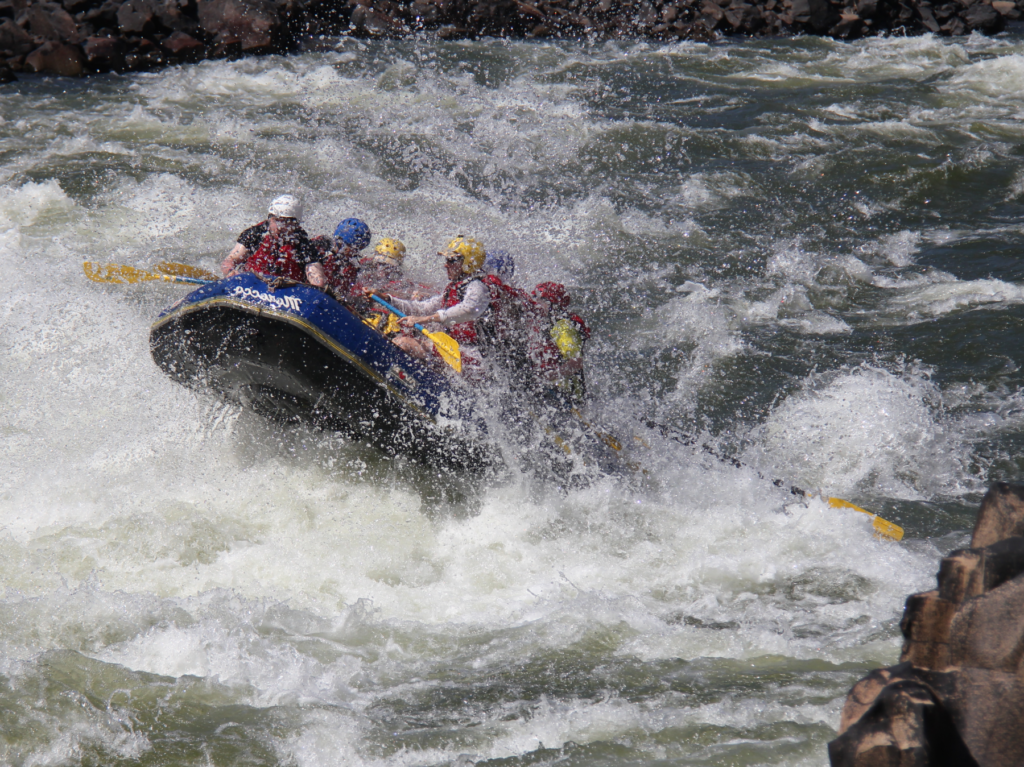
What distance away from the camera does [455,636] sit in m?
4.67

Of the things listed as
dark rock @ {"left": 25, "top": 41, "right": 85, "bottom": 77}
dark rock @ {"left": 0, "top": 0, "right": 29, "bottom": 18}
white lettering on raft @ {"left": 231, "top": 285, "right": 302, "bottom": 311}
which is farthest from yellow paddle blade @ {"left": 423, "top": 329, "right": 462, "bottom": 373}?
dark rock @ {"left": 0, "top": 0, "right": 29, "bottom": 18}

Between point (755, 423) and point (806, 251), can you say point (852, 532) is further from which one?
point (806, 251)

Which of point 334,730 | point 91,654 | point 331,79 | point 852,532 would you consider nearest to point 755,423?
point 852,532

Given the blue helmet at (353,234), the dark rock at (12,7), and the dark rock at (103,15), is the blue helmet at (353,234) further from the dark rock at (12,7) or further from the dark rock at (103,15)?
the dark rock at (12,7)

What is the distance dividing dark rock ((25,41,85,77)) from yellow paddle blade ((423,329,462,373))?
1116 centimetres

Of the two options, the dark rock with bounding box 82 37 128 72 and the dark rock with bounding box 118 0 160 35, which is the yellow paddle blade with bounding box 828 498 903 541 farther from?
the dark rock with bounding box 118 0 160 35

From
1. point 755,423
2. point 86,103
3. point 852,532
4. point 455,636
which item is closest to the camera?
point 455,636

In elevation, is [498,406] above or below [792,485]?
above

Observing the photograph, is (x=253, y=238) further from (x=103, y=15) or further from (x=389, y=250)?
(x=103, y=15)

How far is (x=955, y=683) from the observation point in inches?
102

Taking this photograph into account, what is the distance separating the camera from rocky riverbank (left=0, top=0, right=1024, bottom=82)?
566 inches

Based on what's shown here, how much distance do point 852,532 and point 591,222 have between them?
567 centimetres

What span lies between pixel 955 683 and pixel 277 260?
452 centimetres

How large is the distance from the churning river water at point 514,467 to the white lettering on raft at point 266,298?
4.02 ft
